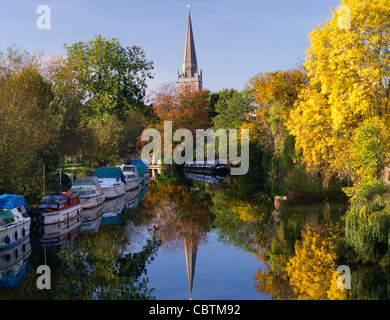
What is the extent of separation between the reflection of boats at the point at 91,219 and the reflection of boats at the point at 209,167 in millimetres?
42916

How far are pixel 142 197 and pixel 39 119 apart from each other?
1452 cm

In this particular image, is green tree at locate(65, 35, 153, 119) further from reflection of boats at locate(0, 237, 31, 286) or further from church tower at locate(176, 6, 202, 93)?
church tower at locate(176, 6, 202, 93)

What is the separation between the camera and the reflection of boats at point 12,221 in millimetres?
21797

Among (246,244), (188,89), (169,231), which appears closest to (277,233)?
(246,244)

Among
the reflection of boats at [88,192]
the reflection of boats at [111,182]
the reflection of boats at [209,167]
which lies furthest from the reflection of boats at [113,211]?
the reflection of boats at [209,167]

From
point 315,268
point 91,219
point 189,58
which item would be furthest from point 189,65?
point 315,268

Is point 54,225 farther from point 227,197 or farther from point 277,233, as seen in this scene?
point 227,197

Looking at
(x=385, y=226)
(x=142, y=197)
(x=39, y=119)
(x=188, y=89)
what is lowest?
(x=142, y=197)

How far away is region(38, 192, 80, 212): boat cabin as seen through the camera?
2842 centimetres

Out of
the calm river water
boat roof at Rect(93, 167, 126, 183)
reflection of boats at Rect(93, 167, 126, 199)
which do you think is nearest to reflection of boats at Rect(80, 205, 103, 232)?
the calm river water

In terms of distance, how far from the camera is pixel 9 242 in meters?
22.0

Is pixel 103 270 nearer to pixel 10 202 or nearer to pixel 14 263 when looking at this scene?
pixel 14 263

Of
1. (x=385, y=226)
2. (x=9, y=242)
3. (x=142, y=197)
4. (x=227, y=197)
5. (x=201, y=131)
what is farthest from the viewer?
(x=201, y=131)
